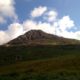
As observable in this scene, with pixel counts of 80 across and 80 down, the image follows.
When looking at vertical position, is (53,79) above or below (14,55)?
below

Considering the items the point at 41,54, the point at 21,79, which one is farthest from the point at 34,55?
the point at 21,79

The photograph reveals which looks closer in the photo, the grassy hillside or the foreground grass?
the foreground grass

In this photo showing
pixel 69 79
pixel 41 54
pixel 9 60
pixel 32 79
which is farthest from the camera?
pixel 41 54

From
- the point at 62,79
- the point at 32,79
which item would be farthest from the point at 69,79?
the point at 32,79

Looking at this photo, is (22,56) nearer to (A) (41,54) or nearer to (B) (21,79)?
(A) (41,54)

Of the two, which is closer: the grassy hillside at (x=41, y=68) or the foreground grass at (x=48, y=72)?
the foreground grass at (x=48, y=72)

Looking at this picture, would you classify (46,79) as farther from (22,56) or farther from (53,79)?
(22,56)

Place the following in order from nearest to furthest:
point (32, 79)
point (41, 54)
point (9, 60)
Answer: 1. point (32, 79)
2. point (9, 60)
3. point (41, 54)

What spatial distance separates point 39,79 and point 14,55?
123m

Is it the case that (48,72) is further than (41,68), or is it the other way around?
(41,68)

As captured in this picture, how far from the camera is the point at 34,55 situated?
15888 centimetres

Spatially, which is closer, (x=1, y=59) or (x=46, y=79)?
(x=46, y=79)

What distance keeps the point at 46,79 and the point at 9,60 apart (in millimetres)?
111062

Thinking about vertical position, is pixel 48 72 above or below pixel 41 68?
below
